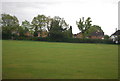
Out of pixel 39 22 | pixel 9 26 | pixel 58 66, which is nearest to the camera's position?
pixel 58 66

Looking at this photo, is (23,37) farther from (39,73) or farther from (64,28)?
(39,73)

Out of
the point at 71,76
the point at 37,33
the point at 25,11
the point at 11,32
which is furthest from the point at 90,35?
the point at 71,76

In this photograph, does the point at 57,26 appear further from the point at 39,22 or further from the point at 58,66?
the point at 58,66

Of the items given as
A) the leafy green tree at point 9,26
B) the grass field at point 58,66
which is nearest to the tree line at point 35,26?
the leafy green tree at point 9,26

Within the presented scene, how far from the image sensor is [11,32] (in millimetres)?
7867

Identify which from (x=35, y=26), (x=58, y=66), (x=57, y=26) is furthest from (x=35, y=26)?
(x=58, y=66)

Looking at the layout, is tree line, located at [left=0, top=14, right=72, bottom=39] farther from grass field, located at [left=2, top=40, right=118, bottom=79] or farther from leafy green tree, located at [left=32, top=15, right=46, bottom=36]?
grass field, located at [left=2, top=40, right=118, bottom=79]

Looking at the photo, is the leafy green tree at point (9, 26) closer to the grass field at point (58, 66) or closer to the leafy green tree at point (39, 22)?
the leafy green tree at point (39, 22)

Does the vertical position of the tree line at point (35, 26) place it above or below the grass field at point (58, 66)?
above

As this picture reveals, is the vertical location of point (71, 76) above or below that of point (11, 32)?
below

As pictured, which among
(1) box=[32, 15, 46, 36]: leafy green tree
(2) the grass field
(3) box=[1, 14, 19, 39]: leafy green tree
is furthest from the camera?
(3) box=[1, 14, 19, 39]: leafy green tree

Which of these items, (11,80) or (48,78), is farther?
(48,78)

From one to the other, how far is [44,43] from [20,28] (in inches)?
79.4

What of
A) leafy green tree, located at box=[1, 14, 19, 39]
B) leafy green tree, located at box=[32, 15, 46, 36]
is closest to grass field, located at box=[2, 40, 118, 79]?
leafy green tree, located at box=[32, 15, 46, 36]
